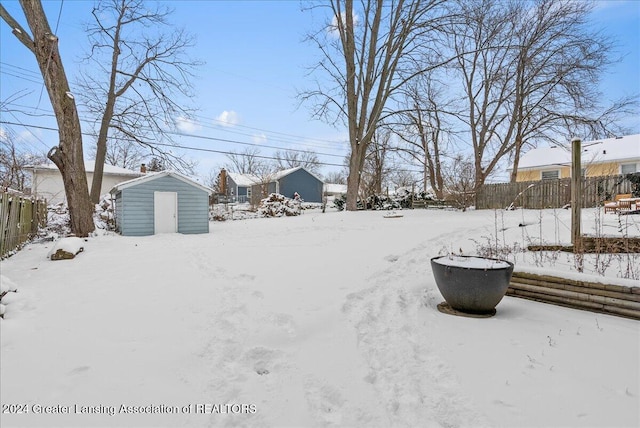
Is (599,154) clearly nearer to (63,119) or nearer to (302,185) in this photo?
(302,185)

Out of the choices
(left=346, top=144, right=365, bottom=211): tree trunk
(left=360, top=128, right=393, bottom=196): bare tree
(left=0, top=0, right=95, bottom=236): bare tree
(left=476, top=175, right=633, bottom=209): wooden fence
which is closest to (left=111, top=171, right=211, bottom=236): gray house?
(left=0, top=0, right=95, bottom=236): bare tree

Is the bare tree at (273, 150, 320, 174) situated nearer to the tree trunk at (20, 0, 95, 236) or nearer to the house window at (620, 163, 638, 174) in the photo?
the house window at (620, 163, 638, 174)

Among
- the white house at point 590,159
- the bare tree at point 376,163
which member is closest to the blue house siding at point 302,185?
the bare tree at point 376,163

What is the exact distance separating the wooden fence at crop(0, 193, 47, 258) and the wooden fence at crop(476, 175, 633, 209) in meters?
13.7

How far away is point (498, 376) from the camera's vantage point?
211cm

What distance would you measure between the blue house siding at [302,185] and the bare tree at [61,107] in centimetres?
2295

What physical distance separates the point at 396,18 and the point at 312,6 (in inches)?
153

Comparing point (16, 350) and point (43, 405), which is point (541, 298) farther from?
point (16, 350)

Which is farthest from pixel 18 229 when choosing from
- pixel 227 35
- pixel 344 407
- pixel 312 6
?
pixel 312 6

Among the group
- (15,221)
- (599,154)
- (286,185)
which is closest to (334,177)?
(286,185)

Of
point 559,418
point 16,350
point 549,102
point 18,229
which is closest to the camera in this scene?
point 559,418

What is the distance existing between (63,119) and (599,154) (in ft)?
82.5

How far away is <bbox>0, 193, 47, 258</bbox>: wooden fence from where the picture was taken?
6.14 m

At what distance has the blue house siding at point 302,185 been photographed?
3186cm
